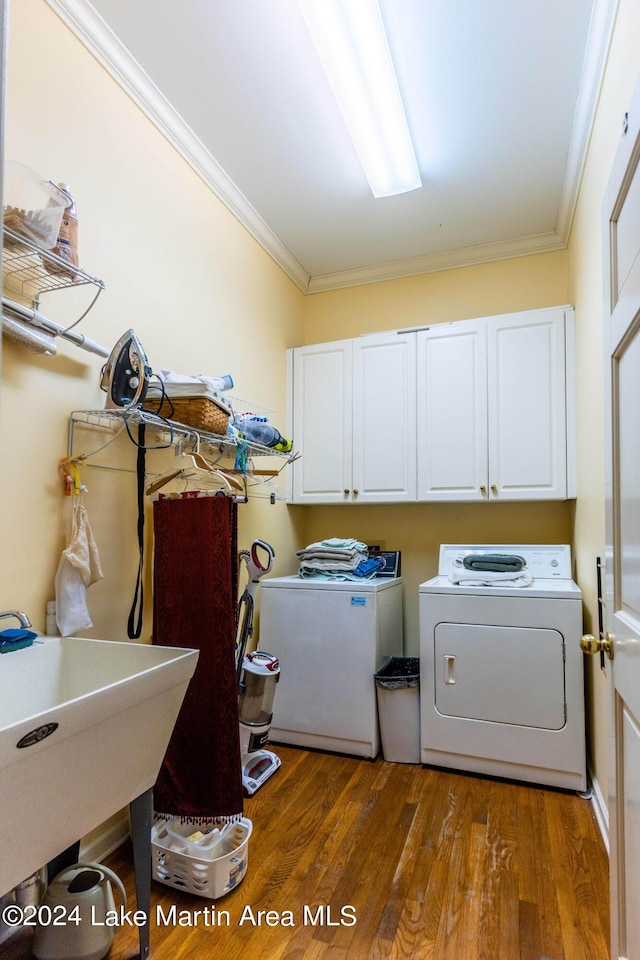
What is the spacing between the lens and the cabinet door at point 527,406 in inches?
111

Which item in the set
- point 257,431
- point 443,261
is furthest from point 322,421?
point 443,261

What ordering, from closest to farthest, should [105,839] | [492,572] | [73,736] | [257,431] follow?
[73,736] < [105,839] < [257,431] < [492,572]

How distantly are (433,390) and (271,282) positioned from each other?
117cm

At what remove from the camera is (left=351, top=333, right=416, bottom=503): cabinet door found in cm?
311

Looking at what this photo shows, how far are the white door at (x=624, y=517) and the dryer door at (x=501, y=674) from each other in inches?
45.9

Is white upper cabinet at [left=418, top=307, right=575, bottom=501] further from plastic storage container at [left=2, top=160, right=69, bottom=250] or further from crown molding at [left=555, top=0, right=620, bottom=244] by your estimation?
plastic storage container at [left=2, top=160, right=69, bottom=250]

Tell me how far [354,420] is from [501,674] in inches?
62.7

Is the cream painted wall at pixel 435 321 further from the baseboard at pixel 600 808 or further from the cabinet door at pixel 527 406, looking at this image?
the baseboard at pixel 600 808

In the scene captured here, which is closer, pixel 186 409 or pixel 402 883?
pixel 402 883

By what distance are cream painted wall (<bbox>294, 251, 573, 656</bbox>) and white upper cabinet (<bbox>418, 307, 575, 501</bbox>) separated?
0.31 m

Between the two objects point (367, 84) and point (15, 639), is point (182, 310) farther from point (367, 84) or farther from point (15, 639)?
point (15, 639)

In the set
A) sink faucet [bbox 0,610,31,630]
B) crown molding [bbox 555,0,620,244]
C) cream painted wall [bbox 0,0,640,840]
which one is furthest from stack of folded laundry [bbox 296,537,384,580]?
crown molding [bbox 555,0,620,244]

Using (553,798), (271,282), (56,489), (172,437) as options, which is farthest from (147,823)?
(271,282)

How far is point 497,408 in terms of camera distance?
293cm
